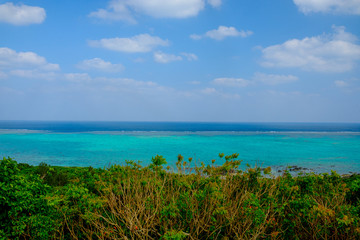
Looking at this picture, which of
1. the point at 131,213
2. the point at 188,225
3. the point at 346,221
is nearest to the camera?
the point at 346,221

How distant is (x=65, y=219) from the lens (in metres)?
5.48

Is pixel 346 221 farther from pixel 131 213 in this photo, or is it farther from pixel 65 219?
pixel 65 219

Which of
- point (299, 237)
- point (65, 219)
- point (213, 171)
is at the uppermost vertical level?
point (213, 171)

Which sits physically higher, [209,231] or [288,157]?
[209,231]

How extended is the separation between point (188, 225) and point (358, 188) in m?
5.73

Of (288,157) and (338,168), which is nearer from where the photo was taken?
(338,168)

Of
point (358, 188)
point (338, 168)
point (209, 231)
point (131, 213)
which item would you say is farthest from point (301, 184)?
point (338, 168)

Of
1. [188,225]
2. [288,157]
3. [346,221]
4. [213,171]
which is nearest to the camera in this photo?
[346,221]

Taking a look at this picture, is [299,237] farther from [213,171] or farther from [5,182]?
[5,182]

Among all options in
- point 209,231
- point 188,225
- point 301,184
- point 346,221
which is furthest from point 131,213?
point 301,184

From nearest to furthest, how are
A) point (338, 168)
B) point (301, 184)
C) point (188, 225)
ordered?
point (188, 225) → point (301, 184) → point (338, 168)

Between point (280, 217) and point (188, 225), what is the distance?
2351 mm

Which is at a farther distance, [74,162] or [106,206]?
[74,162]

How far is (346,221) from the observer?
475cm
